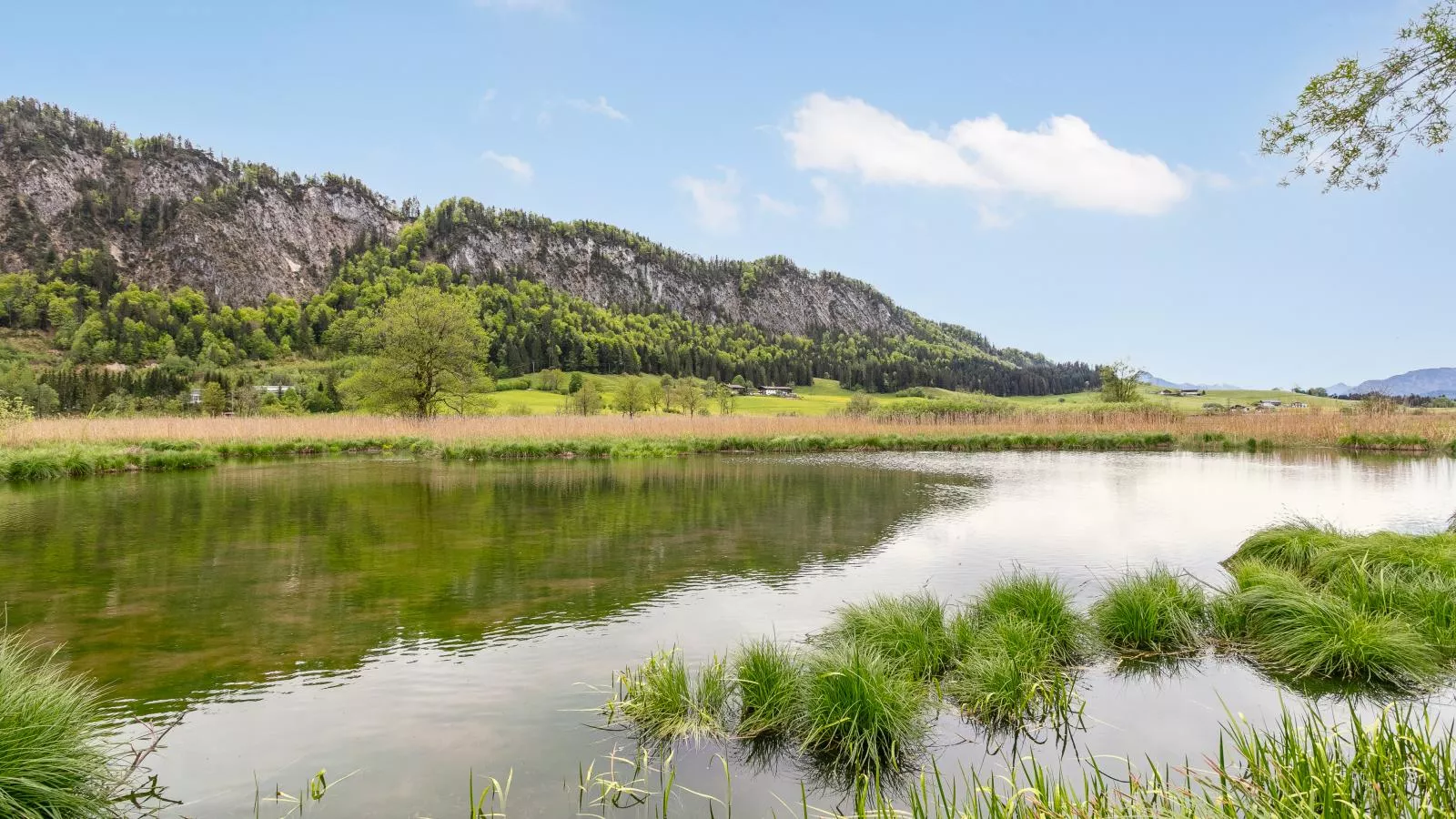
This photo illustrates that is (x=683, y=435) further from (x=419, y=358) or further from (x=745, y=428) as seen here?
(x=419, y=358)

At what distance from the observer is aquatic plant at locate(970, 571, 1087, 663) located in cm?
707

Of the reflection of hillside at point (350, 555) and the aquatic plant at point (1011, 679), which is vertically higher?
the aquatic plant at point (1011, 679)

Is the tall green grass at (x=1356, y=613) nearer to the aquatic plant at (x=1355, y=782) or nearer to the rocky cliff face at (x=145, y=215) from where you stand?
the aquatic plant at (x=1355, y=782)

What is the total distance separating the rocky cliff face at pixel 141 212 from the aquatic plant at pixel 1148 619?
20996 centimetres

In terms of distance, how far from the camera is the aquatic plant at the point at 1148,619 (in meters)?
7.38

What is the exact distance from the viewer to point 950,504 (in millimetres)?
17906

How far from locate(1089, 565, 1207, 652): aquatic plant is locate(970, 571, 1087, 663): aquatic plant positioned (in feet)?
0.97

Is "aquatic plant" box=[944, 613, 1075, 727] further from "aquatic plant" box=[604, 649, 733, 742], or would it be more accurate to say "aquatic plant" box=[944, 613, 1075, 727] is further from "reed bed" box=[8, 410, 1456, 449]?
"reed bed" box=[8, 410, 1456, 449]

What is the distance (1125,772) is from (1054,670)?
66.0 inches

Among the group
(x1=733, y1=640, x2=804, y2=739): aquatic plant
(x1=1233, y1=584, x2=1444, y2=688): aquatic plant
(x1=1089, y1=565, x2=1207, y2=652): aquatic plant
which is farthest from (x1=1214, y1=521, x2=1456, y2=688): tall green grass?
(x1=733, y1=640, x2=804, y2=739): aquatic plant

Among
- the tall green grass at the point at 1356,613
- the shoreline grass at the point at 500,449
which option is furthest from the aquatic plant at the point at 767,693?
the shoreline grass at the point at 500,449

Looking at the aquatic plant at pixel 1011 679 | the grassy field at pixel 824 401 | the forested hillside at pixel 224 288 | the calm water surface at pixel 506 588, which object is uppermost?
the forested hillside at pixel 224 288

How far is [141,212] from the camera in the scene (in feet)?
584

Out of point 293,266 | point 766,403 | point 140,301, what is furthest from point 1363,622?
point 293,266
